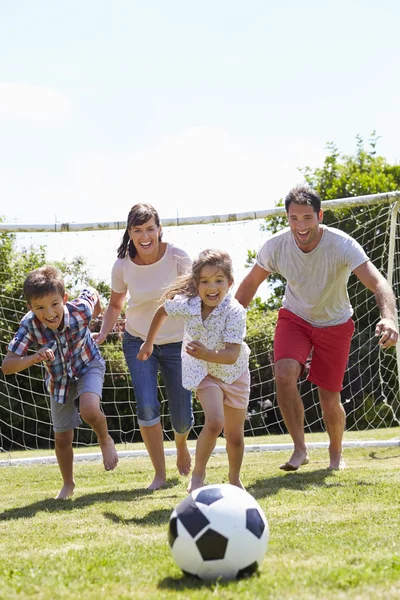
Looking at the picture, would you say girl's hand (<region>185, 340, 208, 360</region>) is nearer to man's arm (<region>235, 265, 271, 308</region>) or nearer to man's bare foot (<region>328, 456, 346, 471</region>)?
man's arm (<region>235, 265, 271, 308</region>)

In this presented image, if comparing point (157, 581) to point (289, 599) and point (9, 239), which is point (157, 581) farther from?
point (9, 239)

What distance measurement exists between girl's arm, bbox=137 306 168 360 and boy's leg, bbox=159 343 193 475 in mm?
417

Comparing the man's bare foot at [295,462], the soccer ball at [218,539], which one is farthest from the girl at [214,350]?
the soccer ball at [218,539]

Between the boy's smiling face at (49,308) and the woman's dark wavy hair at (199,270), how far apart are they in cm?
66

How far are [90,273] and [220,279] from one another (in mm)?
7324

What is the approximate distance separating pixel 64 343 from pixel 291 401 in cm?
159

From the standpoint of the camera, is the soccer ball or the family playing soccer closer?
the soccer ball

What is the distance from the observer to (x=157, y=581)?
9.07 ft

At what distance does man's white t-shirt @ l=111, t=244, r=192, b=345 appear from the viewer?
5512mm

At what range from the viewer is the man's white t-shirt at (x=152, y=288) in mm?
5512

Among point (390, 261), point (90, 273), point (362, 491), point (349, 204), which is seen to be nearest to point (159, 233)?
point (362, 491)

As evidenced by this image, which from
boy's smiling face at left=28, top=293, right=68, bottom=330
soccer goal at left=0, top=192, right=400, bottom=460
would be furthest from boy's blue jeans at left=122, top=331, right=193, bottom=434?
soccer goal at left=0, top=192, right=400, bottom=460

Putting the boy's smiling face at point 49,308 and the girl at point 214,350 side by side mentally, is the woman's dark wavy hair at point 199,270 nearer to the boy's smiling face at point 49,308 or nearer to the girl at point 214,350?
the girl at point 214,350

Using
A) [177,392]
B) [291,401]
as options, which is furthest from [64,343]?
[291,401]
